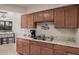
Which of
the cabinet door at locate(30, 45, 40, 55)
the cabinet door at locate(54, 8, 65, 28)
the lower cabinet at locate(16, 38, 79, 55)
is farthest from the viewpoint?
the cabinet door at locate(30, 45, 40, 55)

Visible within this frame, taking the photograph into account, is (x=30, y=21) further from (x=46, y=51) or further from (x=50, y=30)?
(x=46, y=51)

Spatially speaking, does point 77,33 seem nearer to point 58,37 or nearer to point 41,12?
point 58,37

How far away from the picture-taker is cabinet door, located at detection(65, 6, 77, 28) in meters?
3.34

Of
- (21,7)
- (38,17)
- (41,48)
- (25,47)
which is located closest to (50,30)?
(38,17)

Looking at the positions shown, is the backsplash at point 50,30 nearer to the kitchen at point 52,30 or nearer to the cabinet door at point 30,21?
the kitchen at point 52,30

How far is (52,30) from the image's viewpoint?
15.2 feet

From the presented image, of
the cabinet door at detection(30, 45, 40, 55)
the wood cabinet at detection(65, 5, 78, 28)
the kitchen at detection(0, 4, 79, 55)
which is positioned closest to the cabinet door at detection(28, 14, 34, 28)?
the kitchen at detection(0, 4, 79, 55)

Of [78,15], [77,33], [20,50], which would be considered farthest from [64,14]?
[20,50]

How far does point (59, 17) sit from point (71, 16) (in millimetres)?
461

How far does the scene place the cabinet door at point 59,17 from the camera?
Result: 12.1ft

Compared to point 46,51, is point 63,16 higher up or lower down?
higher up

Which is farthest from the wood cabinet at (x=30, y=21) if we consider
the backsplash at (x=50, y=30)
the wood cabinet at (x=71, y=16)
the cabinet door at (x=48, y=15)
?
the wood cabinet at (x=71, y=16)

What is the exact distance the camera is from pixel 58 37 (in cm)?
436

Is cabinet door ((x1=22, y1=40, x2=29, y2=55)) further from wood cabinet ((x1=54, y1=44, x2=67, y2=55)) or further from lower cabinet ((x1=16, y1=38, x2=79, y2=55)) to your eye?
wood cabinet ((x1=54, y1=44, x2=67, y2=55))
